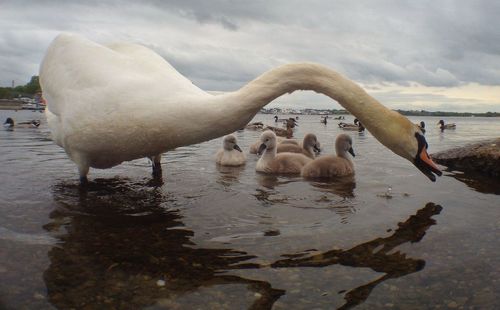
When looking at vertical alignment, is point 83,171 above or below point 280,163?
above

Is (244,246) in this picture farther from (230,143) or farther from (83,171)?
(230,143)

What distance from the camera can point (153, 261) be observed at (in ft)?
13.6

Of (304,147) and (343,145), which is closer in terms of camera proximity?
(343,145)

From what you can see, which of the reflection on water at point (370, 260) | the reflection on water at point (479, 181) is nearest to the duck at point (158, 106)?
the reflection on water at point (370, 260)

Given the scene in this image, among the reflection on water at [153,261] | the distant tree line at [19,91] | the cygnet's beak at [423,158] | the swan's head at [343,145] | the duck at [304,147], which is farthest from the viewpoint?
the distant tree line at [19,91]

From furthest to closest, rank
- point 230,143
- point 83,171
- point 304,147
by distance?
point 304,147
point 230,143
point 83,171

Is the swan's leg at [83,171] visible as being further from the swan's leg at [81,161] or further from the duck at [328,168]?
the duck at [328,168]

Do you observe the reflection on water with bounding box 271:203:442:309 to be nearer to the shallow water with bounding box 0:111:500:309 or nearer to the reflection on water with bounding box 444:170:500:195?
the shallow water with bounding box 0:111:500:309

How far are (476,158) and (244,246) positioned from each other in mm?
7552

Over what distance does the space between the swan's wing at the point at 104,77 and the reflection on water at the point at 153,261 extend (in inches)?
54.5

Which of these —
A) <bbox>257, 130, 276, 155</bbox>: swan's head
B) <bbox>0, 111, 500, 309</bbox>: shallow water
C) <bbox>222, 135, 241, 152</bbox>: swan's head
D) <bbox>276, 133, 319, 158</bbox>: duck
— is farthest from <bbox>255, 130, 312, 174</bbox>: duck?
<bbox>0, 111, 500, 309</bbox>: shallow water

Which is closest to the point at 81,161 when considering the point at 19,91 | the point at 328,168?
the point at 328,168

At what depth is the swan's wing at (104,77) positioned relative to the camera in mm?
5371

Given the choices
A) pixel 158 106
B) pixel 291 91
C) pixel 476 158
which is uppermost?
pixel 291 91
